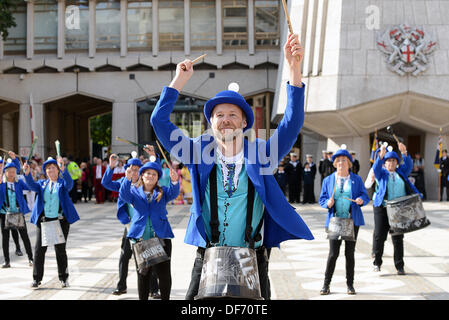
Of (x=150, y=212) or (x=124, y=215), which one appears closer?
(x=150, y=212)

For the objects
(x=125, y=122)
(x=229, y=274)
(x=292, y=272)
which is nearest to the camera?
(x=229, y=274)

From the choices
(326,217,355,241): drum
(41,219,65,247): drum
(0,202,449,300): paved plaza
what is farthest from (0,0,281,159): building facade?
(326,217,355,241): drum

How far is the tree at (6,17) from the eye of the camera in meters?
28.5

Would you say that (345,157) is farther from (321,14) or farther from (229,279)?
(321,14)

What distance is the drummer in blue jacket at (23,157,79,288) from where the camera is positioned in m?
8.16

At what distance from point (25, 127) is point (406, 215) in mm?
25468

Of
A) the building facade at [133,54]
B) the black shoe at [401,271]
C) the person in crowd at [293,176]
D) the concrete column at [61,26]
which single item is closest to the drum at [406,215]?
the black shoe at [401,271]

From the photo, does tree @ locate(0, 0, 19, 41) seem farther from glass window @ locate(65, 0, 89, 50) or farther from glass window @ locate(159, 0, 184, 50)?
glass window @ locate(159, 0, 184, 50)

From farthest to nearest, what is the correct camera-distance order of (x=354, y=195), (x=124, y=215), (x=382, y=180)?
(x=382, y=180) → (x=354, y=195) → (x=124, y=215)

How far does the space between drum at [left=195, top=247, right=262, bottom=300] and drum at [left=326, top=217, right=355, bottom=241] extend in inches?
181

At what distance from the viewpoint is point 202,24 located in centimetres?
3142

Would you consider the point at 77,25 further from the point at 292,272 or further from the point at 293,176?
the point at 292,272

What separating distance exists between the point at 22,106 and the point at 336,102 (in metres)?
17.0

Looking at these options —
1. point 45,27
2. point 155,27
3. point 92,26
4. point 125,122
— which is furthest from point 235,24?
point 45,27
